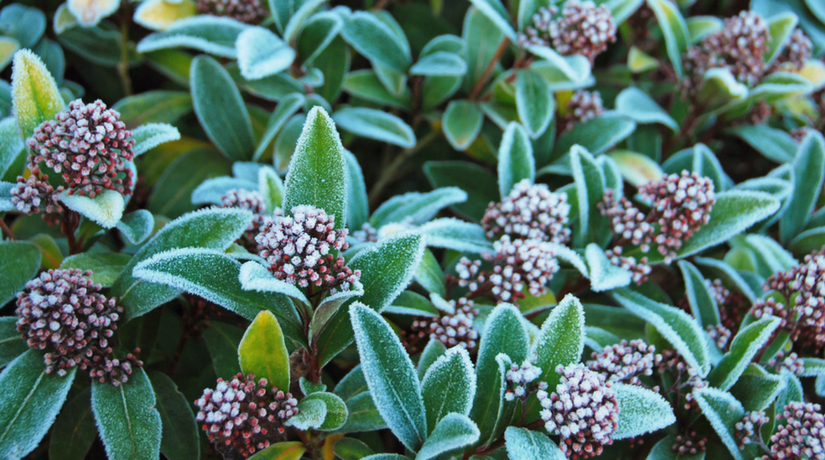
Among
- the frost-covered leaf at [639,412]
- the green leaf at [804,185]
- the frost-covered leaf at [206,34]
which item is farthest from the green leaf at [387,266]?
the green leaf at [804,185]

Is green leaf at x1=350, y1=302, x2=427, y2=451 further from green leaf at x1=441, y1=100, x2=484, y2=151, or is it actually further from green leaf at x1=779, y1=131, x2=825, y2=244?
green leaf at x1=779, y1=131, x2=825, y2=244

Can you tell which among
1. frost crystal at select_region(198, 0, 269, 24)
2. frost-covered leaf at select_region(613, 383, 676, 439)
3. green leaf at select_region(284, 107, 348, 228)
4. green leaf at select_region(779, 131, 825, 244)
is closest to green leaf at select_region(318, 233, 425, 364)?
green leaf at select_region(284, 107, 348, 228)

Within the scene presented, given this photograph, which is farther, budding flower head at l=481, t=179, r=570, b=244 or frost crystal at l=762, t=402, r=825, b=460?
budding flower head at l=481, t=179, r=570, b=244

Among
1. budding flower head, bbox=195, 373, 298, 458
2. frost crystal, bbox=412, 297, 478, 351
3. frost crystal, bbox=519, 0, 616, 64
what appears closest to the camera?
budding flower head, bbox=195, 373, 298, 458

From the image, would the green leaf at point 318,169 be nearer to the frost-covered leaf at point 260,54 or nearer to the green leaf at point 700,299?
the frost-covered leaf at point 260,54

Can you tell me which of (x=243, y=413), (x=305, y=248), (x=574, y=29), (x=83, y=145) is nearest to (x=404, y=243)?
(x=305, y=248)
